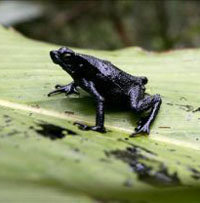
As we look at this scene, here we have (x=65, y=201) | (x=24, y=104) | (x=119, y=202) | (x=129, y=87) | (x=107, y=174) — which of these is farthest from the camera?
(x=129, y=87)

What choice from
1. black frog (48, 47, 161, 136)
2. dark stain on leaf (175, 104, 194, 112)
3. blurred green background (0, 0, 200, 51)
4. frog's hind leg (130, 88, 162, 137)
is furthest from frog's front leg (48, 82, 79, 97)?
blurred green background (0, 0, 200, 51)

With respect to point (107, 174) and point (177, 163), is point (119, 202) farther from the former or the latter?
point (177, 163)

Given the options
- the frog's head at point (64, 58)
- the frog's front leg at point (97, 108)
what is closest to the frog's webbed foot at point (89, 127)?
the frog's front leg at point (97, 108)

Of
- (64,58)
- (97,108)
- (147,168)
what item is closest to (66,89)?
(64,58)

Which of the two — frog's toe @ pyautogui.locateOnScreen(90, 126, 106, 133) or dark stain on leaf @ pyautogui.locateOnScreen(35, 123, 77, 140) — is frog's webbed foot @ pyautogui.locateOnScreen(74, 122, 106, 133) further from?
dark stain on leaf @ pyautogui.locateOnScreen(35, 123, 77, 140)

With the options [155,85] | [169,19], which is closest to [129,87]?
[155,85]

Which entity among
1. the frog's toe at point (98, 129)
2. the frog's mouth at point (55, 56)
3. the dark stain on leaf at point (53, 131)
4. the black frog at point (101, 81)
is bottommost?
the dark stain on leaf at point (53, 131)

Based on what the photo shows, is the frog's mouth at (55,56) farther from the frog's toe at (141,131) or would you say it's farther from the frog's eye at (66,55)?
the frog's toe at (141,131)
